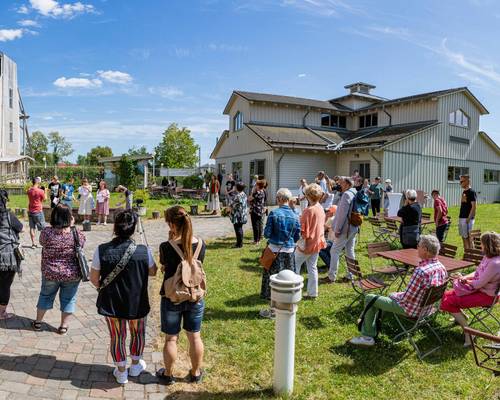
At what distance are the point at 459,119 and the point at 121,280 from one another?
25106mm

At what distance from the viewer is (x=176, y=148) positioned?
57656 mm

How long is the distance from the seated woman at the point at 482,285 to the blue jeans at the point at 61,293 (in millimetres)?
4571

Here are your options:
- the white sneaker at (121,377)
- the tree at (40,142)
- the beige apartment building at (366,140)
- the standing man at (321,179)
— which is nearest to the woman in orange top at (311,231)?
the white sneaker at (121,377)

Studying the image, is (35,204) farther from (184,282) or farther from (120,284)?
(184,282)

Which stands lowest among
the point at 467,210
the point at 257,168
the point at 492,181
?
the point at 467,210

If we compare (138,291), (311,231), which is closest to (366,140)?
(311,231)

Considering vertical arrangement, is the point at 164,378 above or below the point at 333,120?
below

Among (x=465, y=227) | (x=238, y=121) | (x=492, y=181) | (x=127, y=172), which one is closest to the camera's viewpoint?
(x=465, y=227)

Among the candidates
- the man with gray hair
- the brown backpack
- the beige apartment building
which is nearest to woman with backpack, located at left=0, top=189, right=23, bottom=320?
the brown backpack

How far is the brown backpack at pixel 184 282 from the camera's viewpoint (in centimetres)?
341

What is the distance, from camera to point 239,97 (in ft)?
83.3

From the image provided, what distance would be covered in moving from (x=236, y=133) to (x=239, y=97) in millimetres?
2352

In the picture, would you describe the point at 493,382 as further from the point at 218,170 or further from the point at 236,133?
the point at 218,170

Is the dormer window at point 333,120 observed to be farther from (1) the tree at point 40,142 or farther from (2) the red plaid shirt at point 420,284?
(1) the tree at point 40,142
